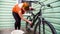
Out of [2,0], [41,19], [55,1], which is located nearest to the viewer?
[41,19]

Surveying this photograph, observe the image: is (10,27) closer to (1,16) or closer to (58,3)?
(1,16)

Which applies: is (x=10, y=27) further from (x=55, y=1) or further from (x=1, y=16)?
(x=55, y=1)

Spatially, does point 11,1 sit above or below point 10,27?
above

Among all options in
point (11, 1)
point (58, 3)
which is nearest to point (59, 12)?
point (58, 3)

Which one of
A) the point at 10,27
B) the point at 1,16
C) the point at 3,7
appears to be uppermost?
the point at 3,7

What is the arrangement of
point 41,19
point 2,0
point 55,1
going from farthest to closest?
1. point 2,0
2. point 55,1
3. point 41,19

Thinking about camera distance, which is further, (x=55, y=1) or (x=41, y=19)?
(x=55, y=1)

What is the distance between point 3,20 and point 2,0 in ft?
2.83

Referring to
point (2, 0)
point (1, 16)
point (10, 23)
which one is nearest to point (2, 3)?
point (2, 0)

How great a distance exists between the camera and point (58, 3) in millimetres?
2787

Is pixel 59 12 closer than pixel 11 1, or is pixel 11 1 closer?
pixel 59 12

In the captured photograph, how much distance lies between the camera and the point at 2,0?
5754 mm

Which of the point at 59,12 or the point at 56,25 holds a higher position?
the point at 59,12

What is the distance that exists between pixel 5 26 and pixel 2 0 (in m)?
1.13
